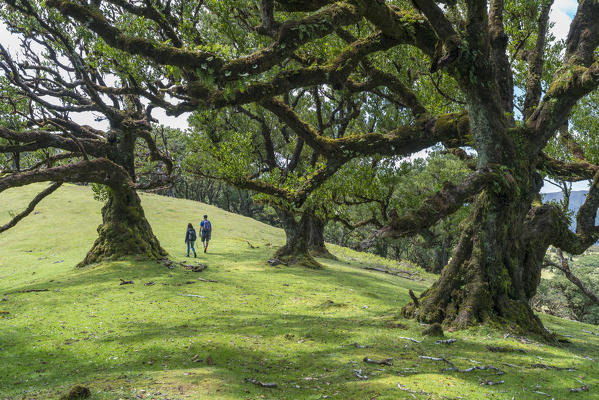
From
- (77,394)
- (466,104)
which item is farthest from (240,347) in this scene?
(466,104)

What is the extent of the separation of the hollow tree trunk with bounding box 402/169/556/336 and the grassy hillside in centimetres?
62

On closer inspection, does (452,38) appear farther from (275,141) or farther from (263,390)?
(275,141)

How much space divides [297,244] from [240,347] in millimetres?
15536

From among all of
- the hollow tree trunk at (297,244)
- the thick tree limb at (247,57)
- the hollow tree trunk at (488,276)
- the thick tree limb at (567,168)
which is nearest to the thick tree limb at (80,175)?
the thick tree limb at (247,57)

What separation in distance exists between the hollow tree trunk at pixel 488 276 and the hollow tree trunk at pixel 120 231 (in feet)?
46.8

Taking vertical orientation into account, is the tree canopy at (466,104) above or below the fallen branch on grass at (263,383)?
above

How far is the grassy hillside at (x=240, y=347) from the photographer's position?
17.5 feet

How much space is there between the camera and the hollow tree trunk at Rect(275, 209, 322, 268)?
2252 centimetres

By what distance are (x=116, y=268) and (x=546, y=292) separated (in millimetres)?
41409

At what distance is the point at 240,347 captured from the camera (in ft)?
24.7

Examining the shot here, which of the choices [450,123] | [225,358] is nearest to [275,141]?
[450,123]

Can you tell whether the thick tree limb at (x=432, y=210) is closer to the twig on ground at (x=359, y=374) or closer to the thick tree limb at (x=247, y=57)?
the twig on ground at (x=359, y=374)

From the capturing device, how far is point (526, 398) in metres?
5.07

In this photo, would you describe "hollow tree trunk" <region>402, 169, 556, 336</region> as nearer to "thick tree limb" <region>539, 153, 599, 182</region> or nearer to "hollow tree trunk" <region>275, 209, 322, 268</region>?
"thick tree limb" <region>539, 153, 599, 182</region>
